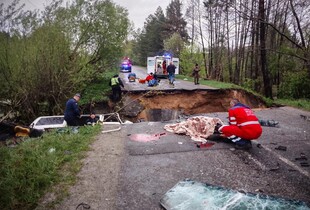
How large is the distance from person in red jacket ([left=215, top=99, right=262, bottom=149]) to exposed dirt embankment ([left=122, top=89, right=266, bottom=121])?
10.4 m

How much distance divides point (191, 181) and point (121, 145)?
287cm

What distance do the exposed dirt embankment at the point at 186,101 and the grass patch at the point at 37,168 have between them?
10265 mm

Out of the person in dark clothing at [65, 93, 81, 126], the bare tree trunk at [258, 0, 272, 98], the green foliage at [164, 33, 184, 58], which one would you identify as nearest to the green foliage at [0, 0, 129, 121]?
the person in dark clothing at [65, 93, 81, 126]

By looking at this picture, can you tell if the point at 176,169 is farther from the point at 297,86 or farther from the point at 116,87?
the point at 297,86

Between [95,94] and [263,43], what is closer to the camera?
[263,43]

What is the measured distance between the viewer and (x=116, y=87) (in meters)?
17.3

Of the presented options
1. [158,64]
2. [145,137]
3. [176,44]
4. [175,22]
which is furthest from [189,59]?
[145,137]

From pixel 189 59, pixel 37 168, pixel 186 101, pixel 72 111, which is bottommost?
pixel 186 101

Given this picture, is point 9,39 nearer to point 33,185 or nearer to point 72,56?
point 72,56

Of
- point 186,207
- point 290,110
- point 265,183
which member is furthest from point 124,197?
point 290,110

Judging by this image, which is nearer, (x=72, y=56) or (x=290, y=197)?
(x=290, y=197)

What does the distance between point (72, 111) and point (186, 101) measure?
980 cm

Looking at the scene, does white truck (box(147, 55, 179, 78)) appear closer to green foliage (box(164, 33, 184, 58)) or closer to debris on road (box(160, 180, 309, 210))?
green foliage (box(164, 33, 184, 58))

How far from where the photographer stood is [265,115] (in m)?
11.5
